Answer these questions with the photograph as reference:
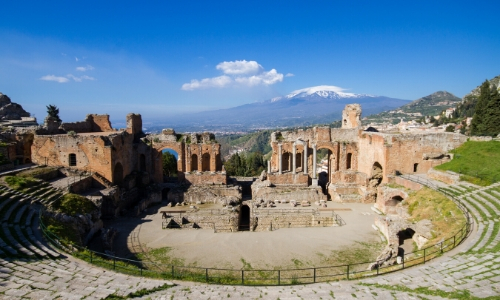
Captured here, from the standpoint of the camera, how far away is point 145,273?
45.7 ft

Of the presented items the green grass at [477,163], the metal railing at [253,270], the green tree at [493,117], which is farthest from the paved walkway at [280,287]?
the green tree at [493,117]

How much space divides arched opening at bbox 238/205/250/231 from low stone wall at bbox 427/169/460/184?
1626cm

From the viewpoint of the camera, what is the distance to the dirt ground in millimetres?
18531

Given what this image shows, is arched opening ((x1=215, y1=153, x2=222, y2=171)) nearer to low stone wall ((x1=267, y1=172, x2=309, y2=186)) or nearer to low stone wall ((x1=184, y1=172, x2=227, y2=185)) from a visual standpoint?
low stone wall ((x1=184, y1=172, x2=227, y2=185))

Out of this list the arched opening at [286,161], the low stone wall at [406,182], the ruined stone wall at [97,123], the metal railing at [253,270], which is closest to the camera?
the metal railing at [253,270]

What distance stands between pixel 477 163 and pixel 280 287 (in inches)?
882

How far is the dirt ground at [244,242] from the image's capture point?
1853 cm

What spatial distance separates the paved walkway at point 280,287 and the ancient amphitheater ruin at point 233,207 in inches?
2.3

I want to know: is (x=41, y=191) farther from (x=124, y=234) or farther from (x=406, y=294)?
(x=406, y=294)

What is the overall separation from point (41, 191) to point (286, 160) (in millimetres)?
23473

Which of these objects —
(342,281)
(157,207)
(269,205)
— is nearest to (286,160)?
(269,205)

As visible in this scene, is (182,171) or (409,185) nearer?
(409,185)

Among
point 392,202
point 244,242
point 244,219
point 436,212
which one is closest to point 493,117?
point 392,202

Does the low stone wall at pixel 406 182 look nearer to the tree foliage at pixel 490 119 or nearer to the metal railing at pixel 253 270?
the metal railing at pixel 253 270
